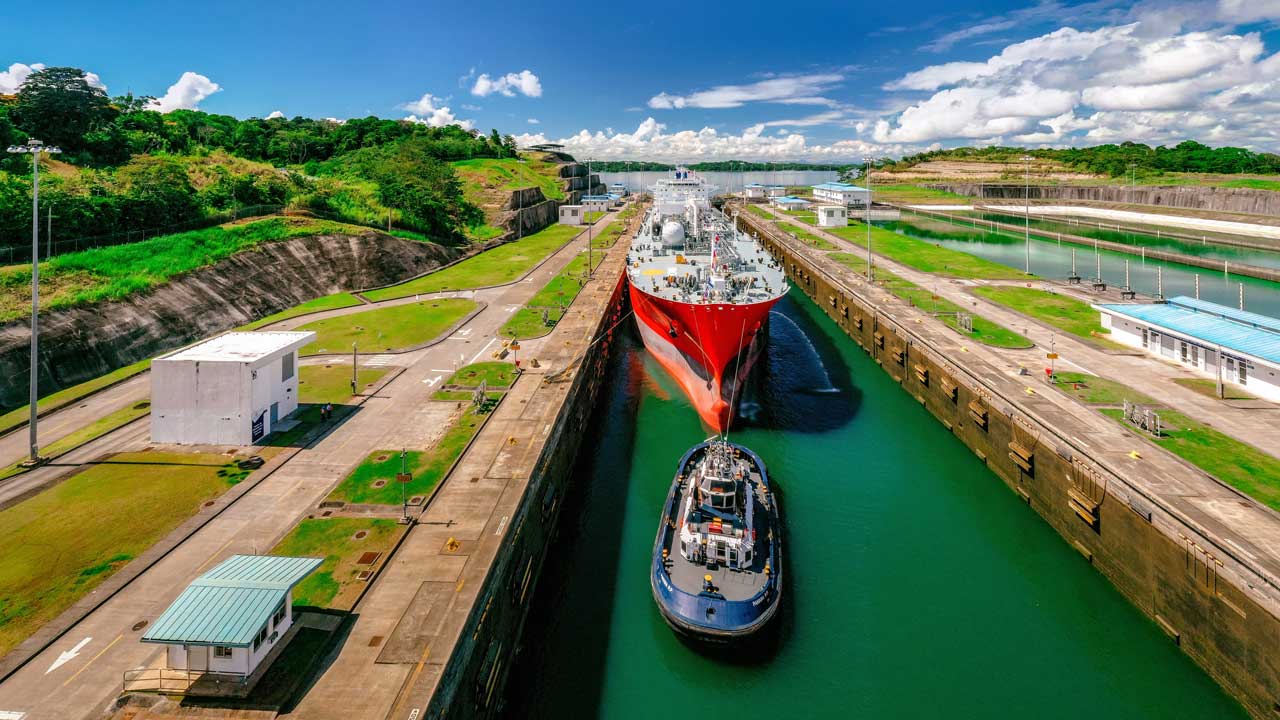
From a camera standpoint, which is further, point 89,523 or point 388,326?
point 388,326

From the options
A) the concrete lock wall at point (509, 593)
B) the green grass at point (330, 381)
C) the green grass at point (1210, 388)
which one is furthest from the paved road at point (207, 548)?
the green grass at point (1210, 388)

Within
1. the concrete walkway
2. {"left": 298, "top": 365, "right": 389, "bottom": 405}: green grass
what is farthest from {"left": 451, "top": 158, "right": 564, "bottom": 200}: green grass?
the concrete walkway

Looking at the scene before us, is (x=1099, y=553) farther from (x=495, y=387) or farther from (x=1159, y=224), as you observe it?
(x=1159, y=224)

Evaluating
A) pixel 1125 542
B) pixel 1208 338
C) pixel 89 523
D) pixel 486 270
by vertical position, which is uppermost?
pixel 486 270

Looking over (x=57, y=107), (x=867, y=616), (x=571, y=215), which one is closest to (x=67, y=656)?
(x=867, y=616)

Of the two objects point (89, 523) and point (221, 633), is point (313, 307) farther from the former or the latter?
point (221, 633)

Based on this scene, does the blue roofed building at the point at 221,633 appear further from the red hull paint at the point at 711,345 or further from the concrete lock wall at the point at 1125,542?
the concrete lock wall at the point at 1125,542

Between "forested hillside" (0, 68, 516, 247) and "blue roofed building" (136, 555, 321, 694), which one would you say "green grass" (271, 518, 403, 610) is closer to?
"blue roofed building" (136, 555, 321, 694)
